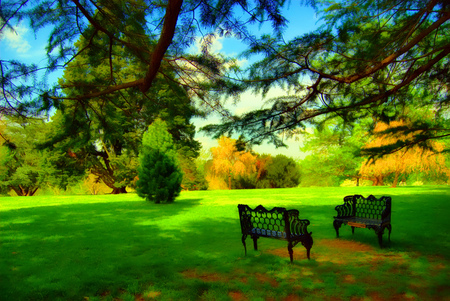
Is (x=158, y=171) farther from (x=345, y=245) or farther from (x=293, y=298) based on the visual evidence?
(x=293, y=298)

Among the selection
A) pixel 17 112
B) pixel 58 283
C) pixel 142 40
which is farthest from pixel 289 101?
pixel 17 112

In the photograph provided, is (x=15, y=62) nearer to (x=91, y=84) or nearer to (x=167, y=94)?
(x=91, y=84)

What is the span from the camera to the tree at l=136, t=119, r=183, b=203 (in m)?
14.3

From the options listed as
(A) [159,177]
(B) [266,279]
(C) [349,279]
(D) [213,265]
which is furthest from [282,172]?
(B) [266,279]

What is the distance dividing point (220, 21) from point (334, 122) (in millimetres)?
3324

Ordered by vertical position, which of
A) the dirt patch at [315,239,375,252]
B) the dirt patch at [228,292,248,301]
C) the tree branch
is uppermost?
the tree branch

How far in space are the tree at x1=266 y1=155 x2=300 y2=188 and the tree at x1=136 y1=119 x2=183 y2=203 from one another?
1616 cm

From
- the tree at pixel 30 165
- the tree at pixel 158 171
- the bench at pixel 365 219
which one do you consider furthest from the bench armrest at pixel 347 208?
the tree at pixel 30 165

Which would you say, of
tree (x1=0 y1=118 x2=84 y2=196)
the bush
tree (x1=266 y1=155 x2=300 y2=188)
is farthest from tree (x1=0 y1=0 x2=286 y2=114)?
tree (x1=266 y1=155 x2=300 y2=188)

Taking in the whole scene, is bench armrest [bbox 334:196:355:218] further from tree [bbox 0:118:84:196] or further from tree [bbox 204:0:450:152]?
tree [bbox 0:118:84:196]

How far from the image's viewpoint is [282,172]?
29.5m

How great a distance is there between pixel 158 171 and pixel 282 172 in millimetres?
17627

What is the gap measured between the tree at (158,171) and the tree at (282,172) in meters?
16.2

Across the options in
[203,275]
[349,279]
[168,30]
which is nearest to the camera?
[168,30]
